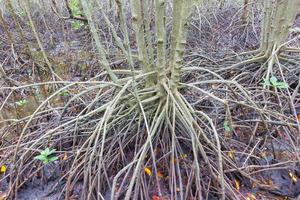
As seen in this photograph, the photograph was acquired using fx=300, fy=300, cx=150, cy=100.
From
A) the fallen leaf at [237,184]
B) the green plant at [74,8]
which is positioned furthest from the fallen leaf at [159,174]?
the green plant at [74,8]

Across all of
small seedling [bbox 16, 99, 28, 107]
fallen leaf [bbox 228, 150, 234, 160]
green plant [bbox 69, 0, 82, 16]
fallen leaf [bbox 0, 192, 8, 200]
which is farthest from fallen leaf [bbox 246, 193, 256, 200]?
green plant [bbox 69, 0, 82, 16]

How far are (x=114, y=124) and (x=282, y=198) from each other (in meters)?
1.19

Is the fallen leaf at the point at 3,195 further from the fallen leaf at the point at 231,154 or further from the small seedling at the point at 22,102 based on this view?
the fallen leaf at the point at 231,154

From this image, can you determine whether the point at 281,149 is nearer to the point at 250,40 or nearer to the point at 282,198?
the point at 282,198

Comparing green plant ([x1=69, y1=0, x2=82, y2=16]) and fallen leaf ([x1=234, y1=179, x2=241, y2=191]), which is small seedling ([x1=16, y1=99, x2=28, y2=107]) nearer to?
fallen leaf ([x1=234, y1=179, x2=241, y2=191])

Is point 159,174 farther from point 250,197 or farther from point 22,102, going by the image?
point 22,102

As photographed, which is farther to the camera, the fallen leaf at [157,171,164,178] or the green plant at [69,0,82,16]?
the green plant at [69,0,82,16]

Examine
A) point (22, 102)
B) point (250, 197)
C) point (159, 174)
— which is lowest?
point (250, 197)

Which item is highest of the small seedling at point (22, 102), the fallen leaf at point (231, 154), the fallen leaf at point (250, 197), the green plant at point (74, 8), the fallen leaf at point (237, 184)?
the green plant at point (74, 8)

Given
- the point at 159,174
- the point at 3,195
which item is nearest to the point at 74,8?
the point at 3,195

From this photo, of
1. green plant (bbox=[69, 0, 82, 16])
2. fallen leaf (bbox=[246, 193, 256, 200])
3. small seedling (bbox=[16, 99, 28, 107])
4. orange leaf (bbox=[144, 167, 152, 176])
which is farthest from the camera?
green plant (bbox=[69, 0, 82, 16])

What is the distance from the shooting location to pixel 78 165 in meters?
1.93

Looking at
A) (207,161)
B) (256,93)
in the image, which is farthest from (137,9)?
(256,93)

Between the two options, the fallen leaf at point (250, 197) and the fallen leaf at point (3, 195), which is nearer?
the fallen leaf at point (250, 197)
